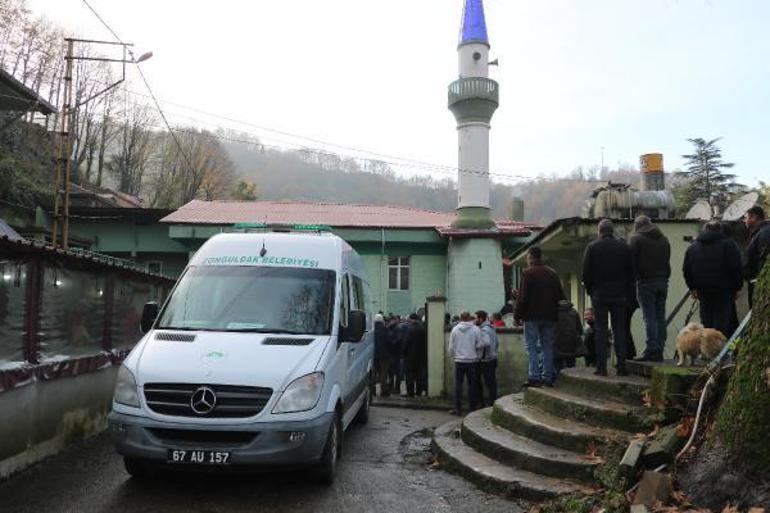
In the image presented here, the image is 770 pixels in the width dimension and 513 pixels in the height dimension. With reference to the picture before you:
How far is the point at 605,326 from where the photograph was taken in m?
7.61

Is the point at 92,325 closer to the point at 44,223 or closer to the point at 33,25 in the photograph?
the point at 44,223

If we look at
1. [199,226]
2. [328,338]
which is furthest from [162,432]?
[199,226]

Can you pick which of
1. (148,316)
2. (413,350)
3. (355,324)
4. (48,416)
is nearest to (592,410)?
(355,324)

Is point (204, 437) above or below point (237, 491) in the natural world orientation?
above

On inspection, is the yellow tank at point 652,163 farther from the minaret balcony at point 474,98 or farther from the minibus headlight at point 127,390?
the minibus headlight at point 127,390

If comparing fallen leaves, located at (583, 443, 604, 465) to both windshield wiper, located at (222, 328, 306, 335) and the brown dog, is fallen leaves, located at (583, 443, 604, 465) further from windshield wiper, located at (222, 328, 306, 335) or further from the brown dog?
windshield wiper, located at (222, 328, 306, 335)

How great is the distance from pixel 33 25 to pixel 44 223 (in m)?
15.6

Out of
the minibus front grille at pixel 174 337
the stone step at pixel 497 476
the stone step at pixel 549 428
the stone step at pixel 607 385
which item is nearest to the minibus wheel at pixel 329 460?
the stone step at pixel 497 476

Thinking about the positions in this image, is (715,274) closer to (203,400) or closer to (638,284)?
(638,284)

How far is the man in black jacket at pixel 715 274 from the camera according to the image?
24.4ft

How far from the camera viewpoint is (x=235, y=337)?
6082mm

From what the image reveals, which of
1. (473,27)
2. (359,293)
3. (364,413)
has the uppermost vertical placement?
(473,27)

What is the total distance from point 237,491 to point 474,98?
26079 mm

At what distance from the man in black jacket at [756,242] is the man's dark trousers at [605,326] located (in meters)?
1.44
